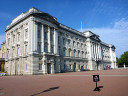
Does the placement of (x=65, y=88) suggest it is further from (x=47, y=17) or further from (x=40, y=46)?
(x=47, y=17)

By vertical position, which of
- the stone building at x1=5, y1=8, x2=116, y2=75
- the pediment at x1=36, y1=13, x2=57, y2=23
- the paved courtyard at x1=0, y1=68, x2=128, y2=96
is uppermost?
the pediment at x1=36, y1=13, x2=57, y2=23

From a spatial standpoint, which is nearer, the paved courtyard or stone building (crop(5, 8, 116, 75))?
the paved courtyard

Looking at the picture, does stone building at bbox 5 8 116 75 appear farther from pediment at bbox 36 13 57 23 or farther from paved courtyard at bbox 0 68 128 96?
paved courtyard at bbox 0 68 128 96

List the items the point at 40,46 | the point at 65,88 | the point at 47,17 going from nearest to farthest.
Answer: the point at 65,88 < the point at 40,46 < the point at 47,17

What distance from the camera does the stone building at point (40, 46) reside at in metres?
32.3

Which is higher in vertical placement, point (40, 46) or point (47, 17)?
point (47, 17)

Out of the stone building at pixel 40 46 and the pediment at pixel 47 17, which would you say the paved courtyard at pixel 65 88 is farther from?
the pediment at pixel 47 17

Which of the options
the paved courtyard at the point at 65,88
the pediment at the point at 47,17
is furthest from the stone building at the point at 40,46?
the paved courtyard at the point at 65,88

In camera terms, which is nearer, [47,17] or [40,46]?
[40,46]

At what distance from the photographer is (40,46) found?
3397 cm

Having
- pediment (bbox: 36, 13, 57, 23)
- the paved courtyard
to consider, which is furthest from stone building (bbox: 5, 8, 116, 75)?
the paved courtyard

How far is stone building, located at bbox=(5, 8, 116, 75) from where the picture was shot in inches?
1271

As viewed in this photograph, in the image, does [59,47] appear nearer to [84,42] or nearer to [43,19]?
[43,19]

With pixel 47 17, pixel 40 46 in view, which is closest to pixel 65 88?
pixel 40 46
